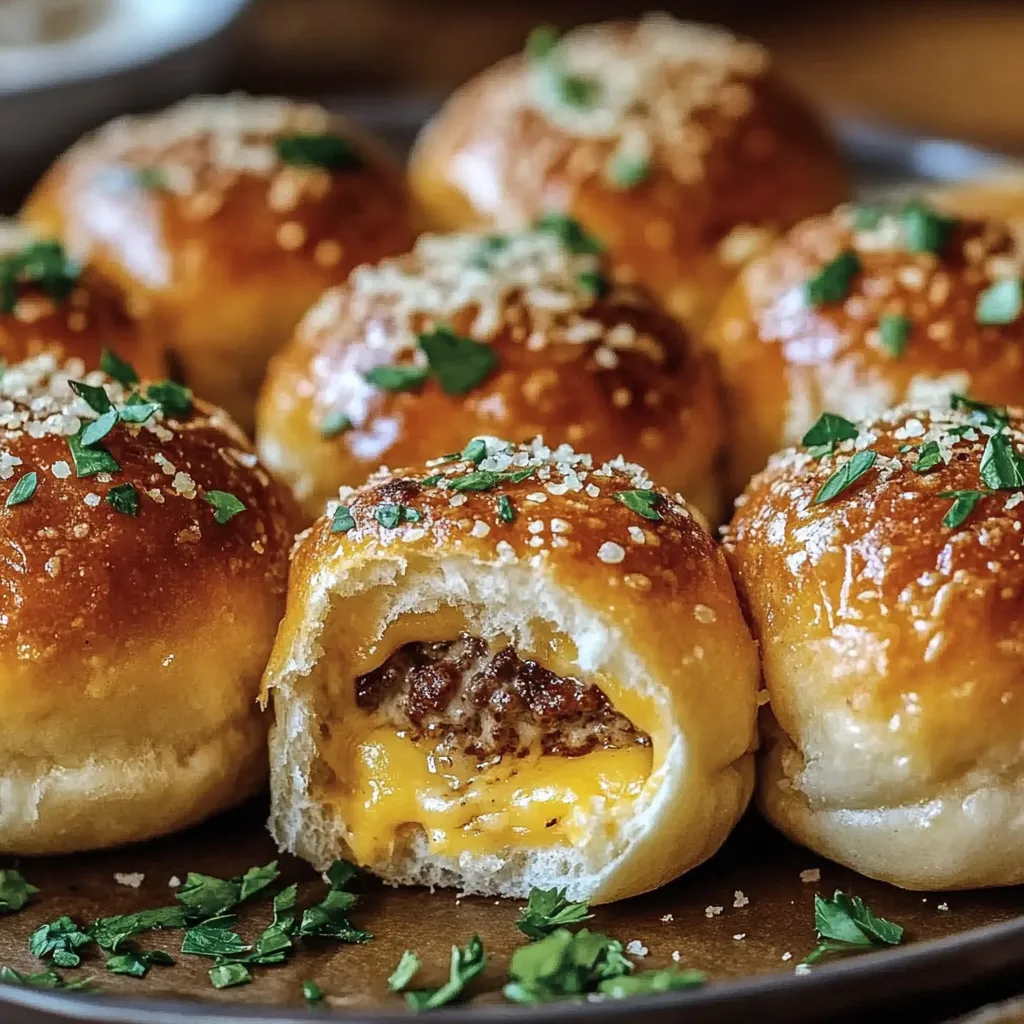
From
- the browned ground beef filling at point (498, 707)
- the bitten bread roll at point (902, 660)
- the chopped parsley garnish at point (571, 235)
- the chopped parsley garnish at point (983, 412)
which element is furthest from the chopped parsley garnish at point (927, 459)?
the chopped parsley garnish at point (571, 235)

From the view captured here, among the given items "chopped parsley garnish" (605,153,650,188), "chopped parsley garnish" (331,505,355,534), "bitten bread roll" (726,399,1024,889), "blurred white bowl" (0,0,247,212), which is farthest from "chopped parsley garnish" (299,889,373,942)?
"blurred white bowl" (0,0,247,212)

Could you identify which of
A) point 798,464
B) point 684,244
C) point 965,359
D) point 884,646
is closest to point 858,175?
point 684,244

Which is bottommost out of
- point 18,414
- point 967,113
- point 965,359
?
point 967,113

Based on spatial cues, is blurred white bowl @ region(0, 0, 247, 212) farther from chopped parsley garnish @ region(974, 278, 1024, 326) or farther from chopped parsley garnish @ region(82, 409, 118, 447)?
chopped parsley garnish @ region(974, 278, 1024, 326)

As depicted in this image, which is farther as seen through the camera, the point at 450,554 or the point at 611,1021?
the point at 450,554

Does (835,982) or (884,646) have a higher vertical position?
(884,646)

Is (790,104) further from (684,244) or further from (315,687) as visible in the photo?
(315,687)

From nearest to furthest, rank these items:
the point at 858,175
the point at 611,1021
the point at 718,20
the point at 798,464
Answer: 1. the point at 611,1021
2. the point at 798,464
3. the point at 858,175
4. the point at 718,20
